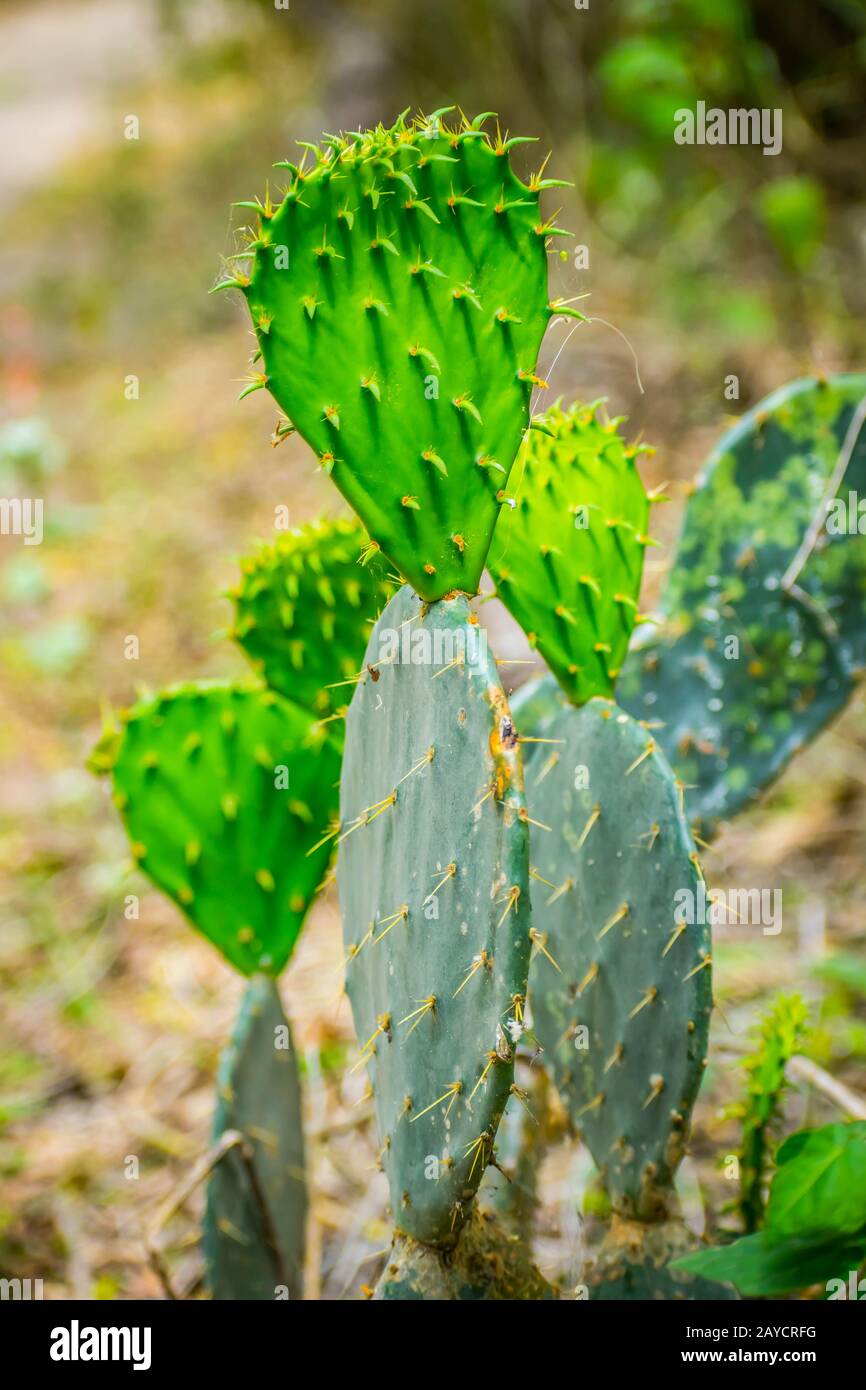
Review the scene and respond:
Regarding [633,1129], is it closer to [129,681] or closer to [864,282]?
[129,681]

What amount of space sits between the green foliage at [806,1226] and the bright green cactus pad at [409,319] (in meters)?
0.48

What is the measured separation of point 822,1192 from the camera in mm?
812

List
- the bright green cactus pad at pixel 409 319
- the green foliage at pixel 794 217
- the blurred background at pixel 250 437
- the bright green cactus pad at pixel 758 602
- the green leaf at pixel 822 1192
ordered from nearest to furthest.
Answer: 1. the bright green cactus pad at pixel 409 319
2. the green leaf at pixel 822 1192
3. the bright green cactus pad at pixel 758 602
4. the blurred background at pixel 250 437
5. the green foliage at pixel 794 217

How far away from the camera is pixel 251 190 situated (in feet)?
14.7

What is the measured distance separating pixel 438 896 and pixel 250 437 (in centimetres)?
320

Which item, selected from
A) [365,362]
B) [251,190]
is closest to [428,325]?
[365,362]

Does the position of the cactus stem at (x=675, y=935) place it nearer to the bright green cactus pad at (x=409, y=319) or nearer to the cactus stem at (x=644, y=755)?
the cactus stem at (x=644, y=755)

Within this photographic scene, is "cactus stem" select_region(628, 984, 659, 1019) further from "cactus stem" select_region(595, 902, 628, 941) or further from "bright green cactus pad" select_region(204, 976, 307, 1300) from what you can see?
"bright green cactus pad" select_region(204, 976, 307, 1300)

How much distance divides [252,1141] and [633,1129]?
1.26 feet

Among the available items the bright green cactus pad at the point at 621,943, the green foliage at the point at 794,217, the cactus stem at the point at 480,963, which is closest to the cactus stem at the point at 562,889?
the bright green cactus pad at the point at 621,943

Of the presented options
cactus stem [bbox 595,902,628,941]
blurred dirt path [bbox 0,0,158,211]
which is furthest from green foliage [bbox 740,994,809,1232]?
blurred dirt path [bbox 0,0,158,211]

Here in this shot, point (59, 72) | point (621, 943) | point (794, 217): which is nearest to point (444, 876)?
point (621, 943)

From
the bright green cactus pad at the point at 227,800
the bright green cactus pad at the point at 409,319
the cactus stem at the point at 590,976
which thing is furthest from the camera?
the bright green cactus pad at the point at 227,800

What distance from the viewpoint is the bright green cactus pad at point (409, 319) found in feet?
2.30
